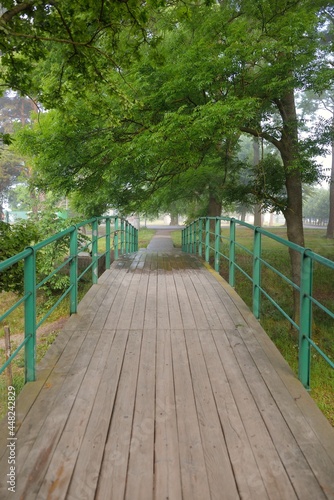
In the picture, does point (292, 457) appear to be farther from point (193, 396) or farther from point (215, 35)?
point (215, 35)

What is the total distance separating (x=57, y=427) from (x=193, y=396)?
39.2 inches

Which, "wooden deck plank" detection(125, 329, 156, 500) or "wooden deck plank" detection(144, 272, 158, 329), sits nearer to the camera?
"wooden deck plank" detection(125, 329, 156, 500)

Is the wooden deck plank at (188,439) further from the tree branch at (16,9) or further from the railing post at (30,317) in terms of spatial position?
the tree branch at (16,9)

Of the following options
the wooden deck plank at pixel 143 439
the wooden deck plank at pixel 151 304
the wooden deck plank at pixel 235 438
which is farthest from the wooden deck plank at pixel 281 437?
the wooden deck plank at pixel 151 304

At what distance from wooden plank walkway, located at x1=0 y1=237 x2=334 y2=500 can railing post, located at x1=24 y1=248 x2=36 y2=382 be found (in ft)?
0.43

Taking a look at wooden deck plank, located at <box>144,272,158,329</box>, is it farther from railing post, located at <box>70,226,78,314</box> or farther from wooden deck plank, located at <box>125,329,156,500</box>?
wooden deck plank, located at <box>125,329,156,500</box>

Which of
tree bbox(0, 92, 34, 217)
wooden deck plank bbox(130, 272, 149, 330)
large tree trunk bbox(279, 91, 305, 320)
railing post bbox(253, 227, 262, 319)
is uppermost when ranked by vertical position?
tree bbox(0, 92, 34, 217)

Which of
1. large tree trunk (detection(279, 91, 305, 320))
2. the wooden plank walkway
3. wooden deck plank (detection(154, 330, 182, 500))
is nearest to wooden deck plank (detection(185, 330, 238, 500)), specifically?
the wooden plank walkway

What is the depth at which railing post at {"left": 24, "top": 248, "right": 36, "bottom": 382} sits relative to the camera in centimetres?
319

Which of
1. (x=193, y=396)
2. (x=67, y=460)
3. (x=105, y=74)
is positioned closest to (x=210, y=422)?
(x=193, y=396)

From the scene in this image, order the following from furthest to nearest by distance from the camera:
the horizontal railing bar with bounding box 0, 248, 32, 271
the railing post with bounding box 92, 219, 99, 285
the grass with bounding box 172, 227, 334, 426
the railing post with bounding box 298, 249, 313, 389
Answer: the grass with bounding box 172, 227, 334, 426 → the railing post with bounding box 92, 219, 99, 285 → the railing post with bounding box 298, 249, 313, 389 → the horizontal railing bar with bounding box 0, 248, 32, 271

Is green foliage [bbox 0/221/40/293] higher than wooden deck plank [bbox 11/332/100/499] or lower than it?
higher

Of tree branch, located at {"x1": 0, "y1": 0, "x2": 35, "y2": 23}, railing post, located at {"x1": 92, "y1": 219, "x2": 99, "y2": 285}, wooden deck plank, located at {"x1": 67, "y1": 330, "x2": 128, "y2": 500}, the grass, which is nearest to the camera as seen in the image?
wooden deck plank, located at {"x1": 67, "y1": 330, "x2": 128, "y2": 500}

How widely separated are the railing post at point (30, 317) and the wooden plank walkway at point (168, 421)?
131 millimetres
